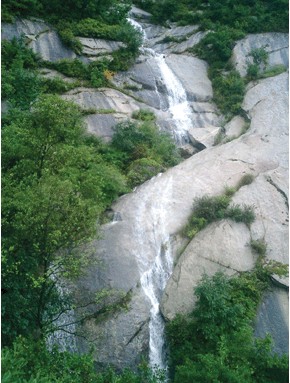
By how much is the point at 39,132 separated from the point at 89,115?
9.21 metres

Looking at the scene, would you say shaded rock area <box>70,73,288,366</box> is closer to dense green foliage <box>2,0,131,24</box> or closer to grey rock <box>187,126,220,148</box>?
grey rock <box>187,126,220,148</box>

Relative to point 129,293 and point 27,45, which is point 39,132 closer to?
point 129,293

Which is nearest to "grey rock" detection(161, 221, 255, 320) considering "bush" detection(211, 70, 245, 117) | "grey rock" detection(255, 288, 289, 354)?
"grey rock" detection(255, 288, 289, 354)

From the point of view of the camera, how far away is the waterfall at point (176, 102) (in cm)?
2095

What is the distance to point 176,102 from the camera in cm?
2286

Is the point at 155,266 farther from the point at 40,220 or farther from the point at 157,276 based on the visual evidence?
the point at 40,220

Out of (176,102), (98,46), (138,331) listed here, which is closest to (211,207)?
(138,331)

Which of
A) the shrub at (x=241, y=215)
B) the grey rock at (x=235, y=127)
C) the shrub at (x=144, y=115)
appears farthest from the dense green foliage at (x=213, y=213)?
the shrub at (x=144, y=115)

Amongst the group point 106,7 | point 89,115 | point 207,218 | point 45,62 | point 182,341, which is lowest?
point 182,341

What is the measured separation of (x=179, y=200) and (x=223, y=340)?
6667 mm

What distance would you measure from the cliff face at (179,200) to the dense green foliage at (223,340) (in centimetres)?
61

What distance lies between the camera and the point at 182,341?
1130 cm

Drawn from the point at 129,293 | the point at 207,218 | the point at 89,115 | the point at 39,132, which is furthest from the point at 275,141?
the point at 39,132

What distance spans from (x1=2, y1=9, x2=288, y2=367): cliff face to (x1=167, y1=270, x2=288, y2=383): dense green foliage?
609mm
